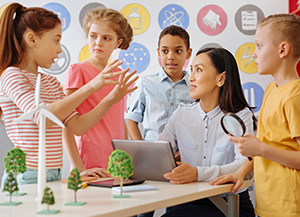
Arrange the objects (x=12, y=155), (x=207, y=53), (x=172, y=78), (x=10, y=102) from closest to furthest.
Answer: (x=12, y=155) → (x=10, y=102) → (x=207, y=53) → (x=172, y=78)

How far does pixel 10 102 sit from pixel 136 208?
76 cm

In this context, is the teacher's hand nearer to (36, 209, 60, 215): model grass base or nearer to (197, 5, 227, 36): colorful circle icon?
(36, 209, 60, 215): model grass base

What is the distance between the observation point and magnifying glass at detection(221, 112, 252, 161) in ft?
3.87

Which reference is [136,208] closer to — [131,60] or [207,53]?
[207,53]

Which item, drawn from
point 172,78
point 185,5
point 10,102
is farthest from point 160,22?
point 10,102

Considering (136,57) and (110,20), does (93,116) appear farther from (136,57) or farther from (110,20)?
(136,57)

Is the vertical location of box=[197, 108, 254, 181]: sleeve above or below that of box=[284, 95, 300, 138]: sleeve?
below

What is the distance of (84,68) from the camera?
185cm

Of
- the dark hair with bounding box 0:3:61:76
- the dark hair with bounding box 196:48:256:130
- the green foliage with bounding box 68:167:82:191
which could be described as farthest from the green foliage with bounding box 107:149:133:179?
the dark hair with bounding box 196:48:256:130

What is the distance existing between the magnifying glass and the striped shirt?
698 millimetres

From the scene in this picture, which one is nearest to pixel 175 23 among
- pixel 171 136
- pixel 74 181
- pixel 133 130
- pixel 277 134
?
pixel 133 130

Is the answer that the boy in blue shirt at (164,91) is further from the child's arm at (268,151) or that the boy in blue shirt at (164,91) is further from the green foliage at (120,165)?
the green foliage at (120,165)

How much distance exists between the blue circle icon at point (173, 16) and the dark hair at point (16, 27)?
5.93 feet

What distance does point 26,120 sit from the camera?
137 centimetres
